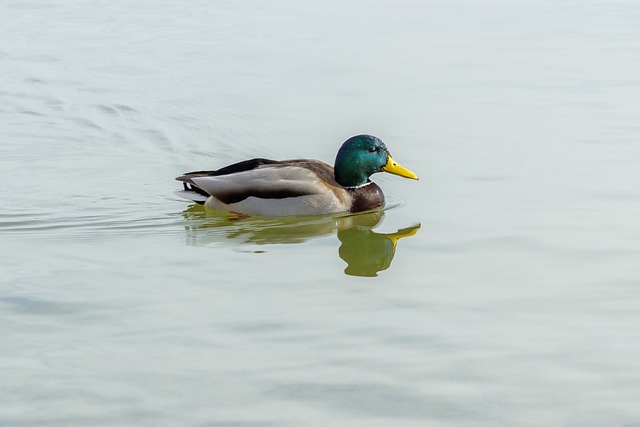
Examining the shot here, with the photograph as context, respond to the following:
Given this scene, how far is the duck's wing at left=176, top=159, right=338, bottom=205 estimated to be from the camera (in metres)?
10.1

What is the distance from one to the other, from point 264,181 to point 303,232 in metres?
0.62

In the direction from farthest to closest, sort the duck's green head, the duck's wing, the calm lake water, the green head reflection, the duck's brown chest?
the duck's green head
the duck's brown chest
the duck's wing
the green head reflection
the calm lake water

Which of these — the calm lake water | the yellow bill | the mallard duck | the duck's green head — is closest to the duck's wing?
the mallard duck

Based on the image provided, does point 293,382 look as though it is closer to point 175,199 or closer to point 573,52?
point 175,199

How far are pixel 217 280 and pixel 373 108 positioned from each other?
6170 mm

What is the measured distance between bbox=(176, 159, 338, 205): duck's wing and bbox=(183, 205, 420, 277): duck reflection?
19 centimetres

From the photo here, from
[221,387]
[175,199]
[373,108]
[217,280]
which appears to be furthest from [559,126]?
[221,387]

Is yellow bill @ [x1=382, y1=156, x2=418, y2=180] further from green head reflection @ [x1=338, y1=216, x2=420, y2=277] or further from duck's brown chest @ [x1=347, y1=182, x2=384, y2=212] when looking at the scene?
green head reflection @ [x1=338, y1=216, x2=420, y2=277]

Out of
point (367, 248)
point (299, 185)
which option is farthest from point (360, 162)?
point (367, 248)

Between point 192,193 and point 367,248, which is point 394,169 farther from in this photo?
point 192,193

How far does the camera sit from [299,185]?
10.1 m

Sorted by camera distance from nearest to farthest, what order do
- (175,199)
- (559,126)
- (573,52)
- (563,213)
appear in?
(563,213) → (175,199) → (559,126) → (573,52)

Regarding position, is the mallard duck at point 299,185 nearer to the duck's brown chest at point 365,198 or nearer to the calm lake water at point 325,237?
the duck's brown chest at point 365,198

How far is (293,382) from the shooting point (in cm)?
615
